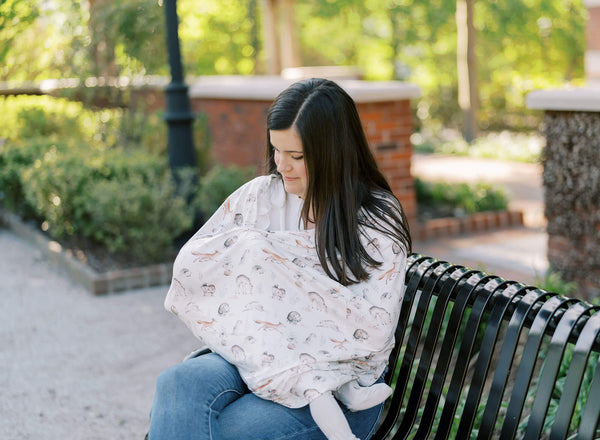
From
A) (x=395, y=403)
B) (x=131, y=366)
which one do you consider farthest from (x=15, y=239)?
(x=395, y=403)

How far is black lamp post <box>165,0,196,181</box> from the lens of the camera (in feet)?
20.9

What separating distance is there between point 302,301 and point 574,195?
9.98 ft

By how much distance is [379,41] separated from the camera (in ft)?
66.1

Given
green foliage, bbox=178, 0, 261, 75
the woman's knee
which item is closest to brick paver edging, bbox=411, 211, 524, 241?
the woman's knee

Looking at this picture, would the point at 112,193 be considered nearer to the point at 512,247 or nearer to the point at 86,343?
the point at 86,343

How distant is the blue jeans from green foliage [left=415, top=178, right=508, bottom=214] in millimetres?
5460

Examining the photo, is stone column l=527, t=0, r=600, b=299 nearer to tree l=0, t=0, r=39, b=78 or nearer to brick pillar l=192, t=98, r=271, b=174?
brick pillar l=192, t=98, r=271, b=174

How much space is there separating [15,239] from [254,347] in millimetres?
6125

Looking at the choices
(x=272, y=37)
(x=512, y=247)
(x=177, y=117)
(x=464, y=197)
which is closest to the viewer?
(x=177, y=117)

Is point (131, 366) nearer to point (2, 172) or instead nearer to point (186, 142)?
point (186, 142)

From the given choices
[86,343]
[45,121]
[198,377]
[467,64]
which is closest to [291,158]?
[198,377]

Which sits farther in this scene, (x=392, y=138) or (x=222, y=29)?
(x=222, y=29)

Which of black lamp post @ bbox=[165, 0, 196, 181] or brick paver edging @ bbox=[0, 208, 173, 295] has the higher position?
black lamp post @ bbox=[165, 0, 196, 181]

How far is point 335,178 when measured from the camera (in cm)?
244
